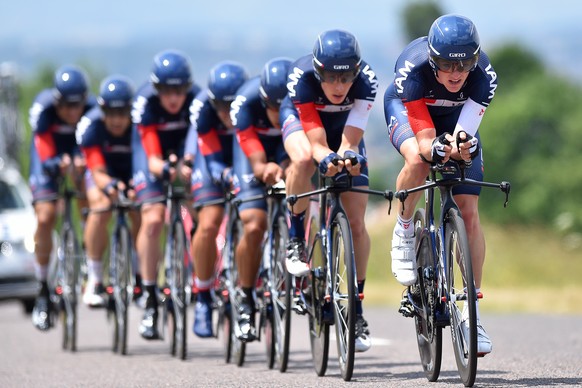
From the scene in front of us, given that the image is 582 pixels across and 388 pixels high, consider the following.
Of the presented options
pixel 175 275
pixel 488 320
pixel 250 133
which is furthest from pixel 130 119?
pixel 488 320

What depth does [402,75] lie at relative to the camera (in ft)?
29.5

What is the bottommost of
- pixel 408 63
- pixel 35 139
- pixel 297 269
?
pixel 297 269

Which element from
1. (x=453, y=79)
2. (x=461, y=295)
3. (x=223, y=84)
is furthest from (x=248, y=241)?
(x=461, y=295)

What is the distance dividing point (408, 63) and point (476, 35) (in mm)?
617

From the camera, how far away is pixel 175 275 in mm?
13305

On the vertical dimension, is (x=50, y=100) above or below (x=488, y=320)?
above

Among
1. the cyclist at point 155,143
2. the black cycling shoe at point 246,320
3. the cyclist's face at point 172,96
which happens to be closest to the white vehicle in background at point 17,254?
the cyclist at point 155,143

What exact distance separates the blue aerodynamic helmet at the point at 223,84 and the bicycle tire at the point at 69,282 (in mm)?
3296

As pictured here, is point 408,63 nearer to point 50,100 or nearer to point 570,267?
point 50,100

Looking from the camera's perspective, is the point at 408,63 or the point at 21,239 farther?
the point at 21,239

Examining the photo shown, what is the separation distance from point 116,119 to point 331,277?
5561 mm

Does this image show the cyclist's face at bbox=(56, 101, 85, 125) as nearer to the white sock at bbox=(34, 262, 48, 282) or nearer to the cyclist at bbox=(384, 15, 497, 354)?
the white sock at bbox=(34, 262, 48, 282)

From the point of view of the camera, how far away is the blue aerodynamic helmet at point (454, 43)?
27.7 feet

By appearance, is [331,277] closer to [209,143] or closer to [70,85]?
[209,143]
